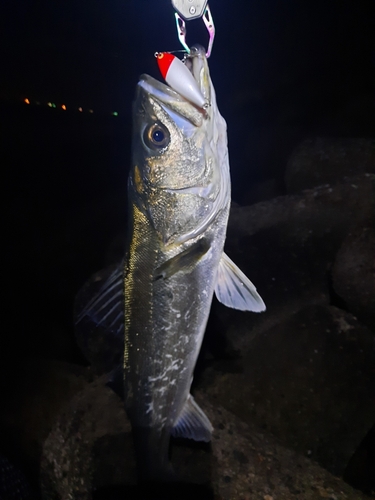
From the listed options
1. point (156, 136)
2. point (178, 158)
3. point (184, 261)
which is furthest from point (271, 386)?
point (156, 136)

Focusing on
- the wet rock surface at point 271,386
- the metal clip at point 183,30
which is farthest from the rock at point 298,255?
the metal clip at point 183,30

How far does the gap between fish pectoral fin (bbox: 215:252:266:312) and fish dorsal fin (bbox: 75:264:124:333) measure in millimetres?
496

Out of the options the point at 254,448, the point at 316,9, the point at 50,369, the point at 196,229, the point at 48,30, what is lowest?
the point at 50,369

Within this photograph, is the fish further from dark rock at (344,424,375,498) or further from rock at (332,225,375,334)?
rock at (332,225,375,334)

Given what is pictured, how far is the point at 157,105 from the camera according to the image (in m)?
1.24

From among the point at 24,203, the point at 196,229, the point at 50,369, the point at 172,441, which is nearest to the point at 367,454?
the point at 172,441

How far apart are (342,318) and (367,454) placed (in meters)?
0.94

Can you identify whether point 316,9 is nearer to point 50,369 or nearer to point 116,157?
point 116,157

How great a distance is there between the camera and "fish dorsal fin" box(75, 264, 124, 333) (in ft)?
5.11

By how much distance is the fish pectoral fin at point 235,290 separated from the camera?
1450 mm

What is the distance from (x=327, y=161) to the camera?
3.78 meters

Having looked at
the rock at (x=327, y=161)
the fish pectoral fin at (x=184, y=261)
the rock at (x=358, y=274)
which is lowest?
the rock at (x=358, y=274)

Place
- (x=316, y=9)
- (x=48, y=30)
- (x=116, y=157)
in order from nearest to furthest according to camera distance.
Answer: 1. (x=316, y=9)
2. (x=48, y=30)
3. (x=116, y=157)

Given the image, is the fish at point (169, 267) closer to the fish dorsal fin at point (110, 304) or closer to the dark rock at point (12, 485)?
the fish dorsal fin at point (110, 304)
